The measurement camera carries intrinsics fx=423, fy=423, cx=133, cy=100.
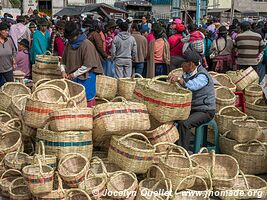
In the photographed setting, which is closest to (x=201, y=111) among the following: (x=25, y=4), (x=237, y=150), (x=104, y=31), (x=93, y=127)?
(x=237, y=150)

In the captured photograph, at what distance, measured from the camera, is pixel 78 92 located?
503cm

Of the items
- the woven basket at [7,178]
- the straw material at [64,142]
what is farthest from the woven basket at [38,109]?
the woven basket at [7,178]

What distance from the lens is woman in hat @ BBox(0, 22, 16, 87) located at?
22.2 ft

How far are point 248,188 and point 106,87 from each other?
7.93 ft

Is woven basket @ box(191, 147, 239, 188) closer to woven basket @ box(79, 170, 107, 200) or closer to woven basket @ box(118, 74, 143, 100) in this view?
woven basket @ box(79, 170, 107, 200)

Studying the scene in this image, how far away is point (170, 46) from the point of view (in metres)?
8.48

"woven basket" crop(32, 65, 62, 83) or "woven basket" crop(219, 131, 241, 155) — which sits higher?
"woven basket" crop(32, 65, 62, 83)

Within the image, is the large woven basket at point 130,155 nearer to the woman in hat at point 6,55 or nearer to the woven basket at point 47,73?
the woven basket at point 47,73

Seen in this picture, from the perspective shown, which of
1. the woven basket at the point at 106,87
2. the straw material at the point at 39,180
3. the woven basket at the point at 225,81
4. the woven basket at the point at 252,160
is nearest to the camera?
the straw material at the point at 39,180

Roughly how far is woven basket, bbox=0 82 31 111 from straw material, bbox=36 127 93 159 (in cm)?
157

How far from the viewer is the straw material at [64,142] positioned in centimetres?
413

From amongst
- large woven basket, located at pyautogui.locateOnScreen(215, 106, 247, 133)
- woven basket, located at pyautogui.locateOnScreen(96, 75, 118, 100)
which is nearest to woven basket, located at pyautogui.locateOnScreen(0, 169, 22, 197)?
woven basket, located at pyautogui.locateOnScreen(96, 75, 118, 100)

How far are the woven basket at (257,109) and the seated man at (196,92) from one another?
1.23 metres

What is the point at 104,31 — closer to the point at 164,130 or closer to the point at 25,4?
the point at 164,130
